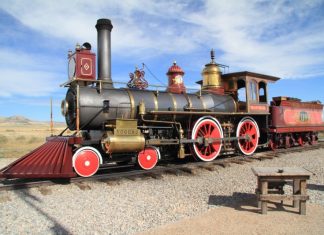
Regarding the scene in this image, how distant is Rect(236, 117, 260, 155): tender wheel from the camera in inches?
462

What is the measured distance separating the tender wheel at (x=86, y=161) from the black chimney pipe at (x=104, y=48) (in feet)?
7.89

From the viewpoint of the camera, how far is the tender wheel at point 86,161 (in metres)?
7.70

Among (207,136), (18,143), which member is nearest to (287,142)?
(207,136)

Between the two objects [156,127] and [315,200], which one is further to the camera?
[156,127]

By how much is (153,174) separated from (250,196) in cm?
292

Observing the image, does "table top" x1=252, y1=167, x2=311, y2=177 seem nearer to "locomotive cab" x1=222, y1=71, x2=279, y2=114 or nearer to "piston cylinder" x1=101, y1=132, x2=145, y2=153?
"piston cylinder" x1=101, y1=132, x2=145, y2=153

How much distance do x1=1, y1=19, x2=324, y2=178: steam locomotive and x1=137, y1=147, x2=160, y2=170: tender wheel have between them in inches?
1.0

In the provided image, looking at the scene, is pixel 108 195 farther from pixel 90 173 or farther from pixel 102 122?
pixel 102 122

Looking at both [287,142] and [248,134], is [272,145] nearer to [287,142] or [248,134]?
[287,142]

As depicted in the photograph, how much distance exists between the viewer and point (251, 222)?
15.3 feet

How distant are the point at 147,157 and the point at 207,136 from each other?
8.14 feet

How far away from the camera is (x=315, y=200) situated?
581 centimetres

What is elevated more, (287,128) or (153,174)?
(287,128)

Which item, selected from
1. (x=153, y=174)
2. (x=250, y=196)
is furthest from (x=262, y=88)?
(x=250, y=196)
